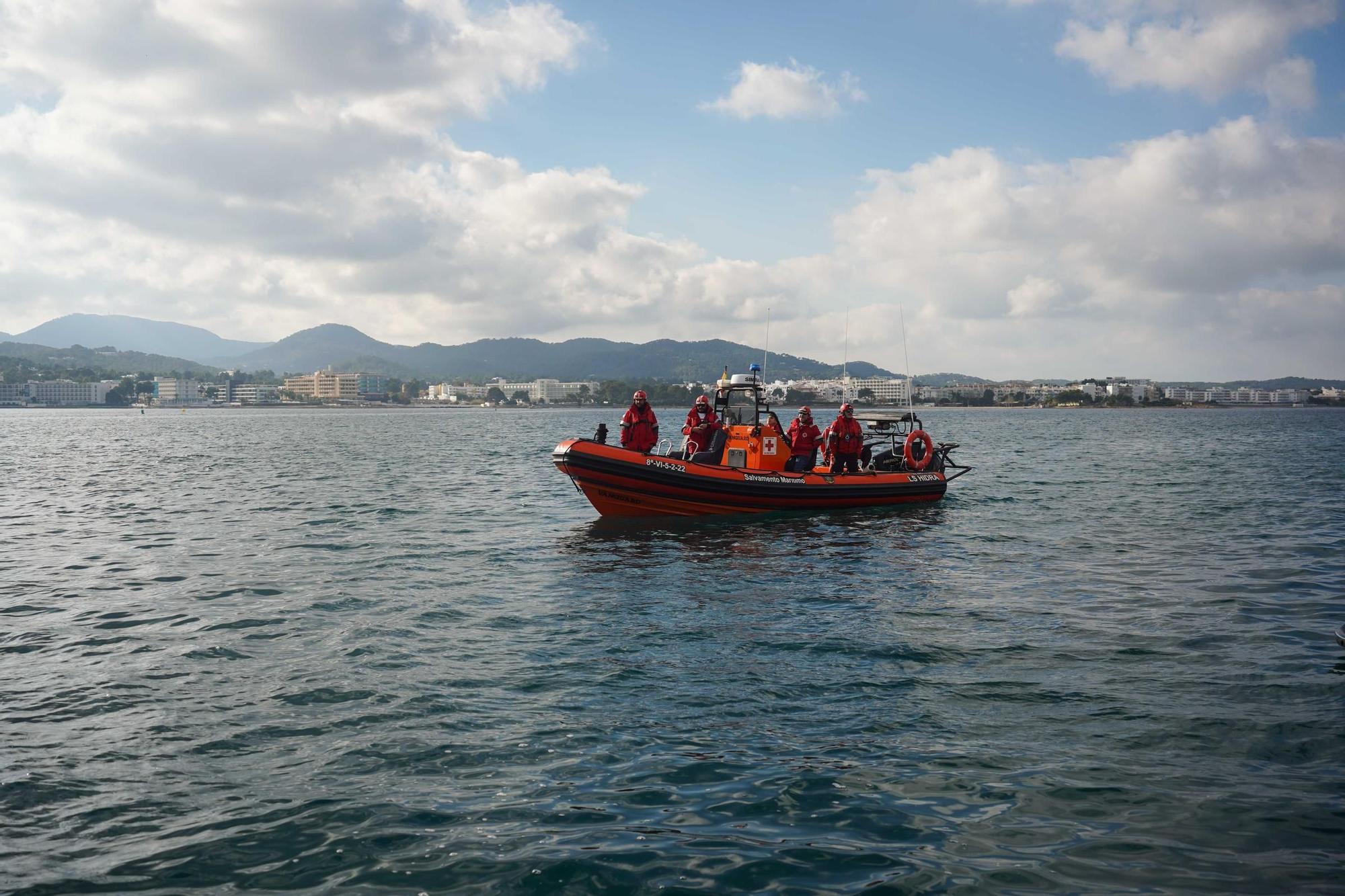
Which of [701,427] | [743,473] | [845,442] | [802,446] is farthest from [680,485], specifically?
[845,442]

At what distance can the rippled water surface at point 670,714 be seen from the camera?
4910 millimetres

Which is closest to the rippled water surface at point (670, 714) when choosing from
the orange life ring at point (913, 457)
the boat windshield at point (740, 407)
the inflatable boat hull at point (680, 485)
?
the inflatable boat hull at point (680, 485)

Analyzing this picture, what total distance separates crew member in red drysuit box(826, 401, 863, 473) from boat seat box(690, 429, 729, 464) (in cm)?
272

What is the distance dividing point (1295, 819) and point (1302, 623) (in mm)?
5888

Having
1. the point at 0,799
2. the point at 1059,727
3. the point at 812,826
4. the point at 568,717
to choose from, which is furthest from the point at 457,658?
the point at 1059,727

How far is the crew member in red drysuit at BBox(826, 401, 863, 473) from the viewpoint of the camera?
70.0 feet

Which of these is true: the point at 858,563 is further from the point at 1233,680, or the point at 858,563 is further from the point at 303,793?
the point at 303,793

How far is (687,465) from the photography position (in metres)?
18.5

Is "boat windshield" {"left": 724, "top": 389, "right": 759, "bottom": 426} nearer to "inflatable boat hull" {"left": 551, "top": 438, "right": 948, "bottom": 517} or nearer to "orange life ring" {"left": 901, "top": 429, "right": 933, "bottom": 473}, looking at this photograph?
"inflatable boat hull" {"left": 551, "top": 438, "right": 948, "bottom": 517}

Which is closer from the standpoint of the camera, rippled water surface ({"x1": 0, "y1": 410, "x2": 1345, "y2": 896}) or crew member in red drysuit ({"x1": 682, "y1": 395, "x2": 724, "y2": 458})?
rippled water surface ({"x1": 0, "y1": 410, "x2": 1345, "y2": 896})

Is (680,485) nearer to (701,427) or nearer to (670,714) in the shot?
(701,427)

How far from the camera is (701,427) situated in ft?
66.8

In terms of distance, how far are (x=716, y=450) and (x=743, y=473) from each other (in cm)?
157

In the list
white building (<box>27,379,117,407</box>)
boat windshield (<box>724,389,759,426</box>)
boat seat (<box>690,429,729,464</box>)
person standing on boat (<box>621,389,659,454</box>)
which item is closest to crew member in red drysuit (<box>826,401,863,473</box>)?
boat windshield (<box>724,389,759,426</box>)
